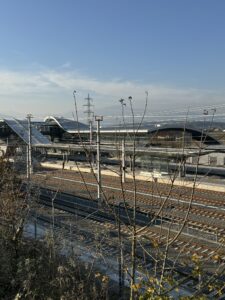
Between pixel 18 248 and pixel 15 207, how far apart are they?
1241 mm

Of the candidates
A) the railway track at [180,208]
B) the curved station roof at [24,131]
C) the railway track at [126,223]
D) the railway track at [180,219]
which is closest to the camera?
the railway track at [180,219]

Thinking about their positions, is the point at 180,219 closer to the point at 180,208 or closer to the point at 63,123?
the point at 180,208

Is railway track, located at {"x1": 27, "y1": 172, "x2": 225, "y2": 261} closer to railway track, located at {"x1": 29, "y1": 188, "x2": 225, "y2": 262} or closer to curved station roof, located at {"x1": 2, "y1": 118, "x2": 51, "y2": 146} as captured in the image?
railway track, located at {"x1": 29, "y1": 188, "x2": 225, "y2": 262}

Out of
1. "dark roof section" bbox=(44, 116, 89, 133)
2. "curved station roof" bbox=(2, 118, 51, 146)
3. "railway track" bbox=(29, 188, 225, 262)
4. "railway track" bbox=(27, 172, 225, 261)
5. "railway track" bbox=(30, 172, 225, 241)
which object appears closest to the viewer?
"railway track" bbox=(27, 172, 225, 261)

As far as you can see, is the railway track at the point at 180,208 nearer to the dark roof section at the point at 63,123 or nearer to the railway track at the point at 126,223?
the railway track at the point at 126,223

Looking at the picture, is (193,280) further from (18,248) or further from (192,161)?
(192,161)

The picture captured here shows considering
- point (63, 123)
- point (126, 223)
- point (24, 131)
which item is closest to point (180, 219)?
point (126, 223)

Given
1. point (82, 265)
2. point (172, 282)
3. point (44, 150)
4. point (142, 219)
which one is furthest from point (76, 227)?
point (44, 150)

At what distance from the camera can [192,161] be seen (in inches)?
1389

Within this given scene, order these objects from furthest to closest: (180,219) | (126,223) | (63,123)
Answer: (63,123), (180,219), (126,223)

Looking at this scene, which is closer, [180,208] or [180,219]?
[180,219]

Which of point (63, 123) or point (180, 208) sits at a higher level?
point (63, 123)

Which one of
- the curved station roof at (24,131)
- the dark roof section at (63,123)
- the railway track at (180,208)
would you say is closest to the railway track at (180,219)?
the railway track at (180,208)

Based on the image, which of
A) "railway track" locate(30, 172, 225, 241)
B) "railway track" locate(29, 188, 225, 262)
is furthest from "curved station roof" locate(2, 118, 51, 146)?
"railway track" locate(29, 188, 225, 262)
